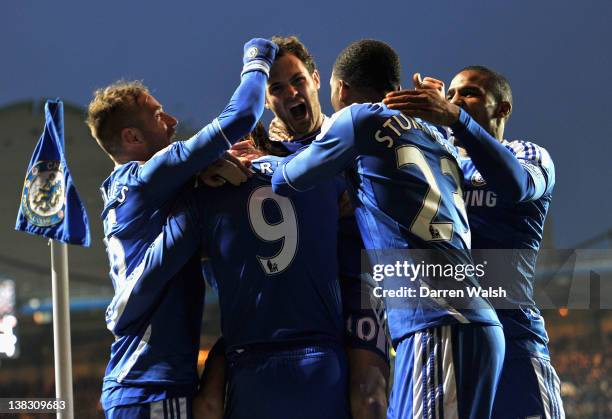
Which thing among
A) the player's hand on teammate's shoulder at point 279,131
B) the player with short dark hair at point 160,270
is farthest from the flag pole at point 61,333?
the player's hand on teammate's shoulder at point 279,131

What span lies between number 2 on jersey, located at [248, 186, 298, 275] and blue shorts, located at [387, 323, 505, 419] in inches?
21.9

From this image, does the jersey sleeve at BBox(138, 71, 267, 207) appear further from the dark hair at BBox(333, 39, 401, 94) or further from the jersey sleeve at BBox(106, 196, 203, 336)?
the dark hair at BBox(333, 39, 401, 94)

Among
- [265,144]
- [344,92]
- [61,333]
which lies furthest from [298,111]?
[61,333]

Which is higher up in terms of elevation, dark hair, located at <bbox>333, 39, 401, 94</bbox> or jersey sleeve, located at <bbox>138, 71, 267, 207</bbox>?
dark hair, located at <bbox>333, 39, 401, 94</bbox>

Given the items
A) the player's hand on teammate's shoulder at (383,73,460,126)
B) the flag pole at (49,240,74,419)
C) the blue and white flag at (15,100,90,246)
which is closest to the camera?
the player's hand on teammate's shoulder at (383,73,460,126)

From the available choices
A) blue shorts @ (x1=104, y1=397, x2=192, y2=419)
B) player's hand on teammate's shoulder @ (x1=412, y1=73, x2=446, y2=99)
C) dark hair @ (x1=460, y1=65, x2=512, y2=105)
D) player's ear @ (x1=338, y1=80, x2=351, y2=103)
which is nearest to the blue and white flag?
blue shorts @ (x1=104, y1=397, x2=192, y2=419)

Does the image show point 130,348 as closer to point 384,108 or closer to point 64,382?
point 384,108

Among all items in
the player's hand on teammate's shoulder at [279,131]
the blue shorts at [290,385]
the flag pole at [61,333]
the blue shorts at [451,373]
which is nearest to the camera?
the blue shorts at [451,373]

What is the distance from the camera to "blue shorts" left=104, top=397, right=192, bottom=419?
269 centimetres

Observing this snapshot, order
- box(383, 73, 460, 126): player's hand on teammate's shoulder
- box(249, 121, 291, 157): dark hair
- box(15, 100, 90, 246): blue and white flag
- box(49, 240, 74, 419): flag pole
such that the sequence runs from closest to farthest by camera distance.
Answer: box(383, 73, 460, 126): player's hand on teammate's shoulder → box(249, 121, 291, 157): dark hair → box(49, 240, 74, 419): flag pole → box(15, 100, 90, 246): blue and white flag

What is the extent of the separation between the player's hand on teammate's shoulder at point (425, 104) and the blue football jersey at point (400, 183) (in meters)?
0.03

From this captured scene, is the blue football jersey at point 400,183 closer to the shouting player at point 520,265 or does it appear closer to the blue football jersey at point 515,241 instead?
the shouting player at point 520,265

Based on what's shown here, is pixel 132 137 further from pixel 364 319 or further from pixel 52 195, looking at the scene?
pixel 52 195

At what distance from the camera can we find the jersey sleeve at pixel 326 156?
2439 mm
